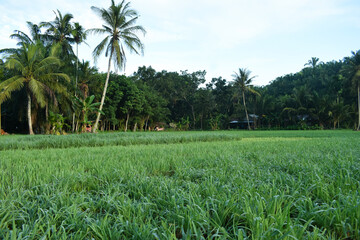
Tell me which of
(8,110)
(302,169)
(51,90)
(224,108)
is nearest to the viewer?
(302,169)

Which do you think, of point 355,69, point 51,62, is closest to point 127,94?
point 51,62

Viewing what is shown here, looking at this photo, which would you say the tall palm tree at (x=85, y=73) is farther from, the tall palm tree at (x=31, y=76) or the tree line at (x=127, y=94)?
the tall palm tree at (x=31, y=76)

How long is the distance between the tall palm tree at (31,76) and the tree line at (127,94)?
0.19 feet

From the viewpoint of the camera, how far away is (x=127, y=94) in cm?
2572

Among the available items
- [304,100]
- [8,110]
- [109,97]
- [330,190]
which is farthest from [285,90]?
[330,190]

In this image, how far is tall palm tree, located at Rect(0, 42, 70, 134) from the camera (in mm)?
13922

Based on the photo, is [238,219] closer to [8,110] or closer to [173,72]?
[8,110]

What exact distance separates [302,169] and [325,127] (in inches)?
1246

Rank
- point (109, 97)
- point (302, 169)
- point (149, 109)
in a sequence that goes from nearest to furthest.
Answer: point (302, 169), point (109, 97), point (149, 109)

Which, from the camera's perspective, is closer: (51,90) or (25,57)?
(25,57)

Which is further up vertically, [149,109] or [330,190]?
[149,109]

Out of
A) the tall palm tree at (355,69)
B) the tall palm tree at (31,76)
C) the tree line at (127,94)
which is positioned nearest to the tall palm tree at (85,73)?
the tree line at (127,94)

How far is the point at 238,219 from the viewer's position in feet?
4.00

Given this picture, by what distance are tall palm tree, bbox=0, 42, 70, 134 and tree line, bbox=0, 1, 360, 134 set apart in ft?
0.19
